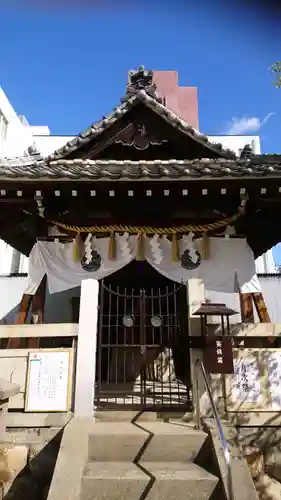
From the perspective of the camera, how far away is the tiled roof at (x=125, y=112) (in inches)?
373

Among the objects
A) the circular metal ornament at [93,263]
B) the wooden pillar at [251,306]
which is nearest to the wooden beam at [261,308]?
the wooden pillar at [251,306]

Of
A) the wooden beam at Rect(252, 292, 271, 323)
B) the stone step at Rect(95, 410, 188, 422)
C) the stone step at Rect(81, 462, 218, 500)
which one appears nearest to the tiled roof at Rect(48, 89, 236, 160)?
the wooden beam at Rect(252, 292, 271, 323)

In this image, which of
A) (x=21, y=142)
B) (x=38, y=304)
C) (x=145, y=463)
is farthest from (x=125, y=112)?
(x=21, y=142)

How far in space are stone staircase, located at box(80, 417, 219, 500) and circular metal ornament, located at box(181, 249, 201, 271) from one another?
331cm

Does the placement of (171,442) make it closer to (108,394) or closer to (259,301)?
(108,394)

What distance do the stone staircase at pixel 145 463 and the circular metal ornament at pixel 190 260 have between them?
3.31 m

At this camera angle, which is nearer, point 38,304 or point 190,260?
point 190,260

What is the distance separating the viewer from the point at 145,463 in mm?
5016

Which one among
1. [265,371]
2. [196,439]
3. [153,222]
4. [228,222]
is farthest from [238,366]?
[153,222]

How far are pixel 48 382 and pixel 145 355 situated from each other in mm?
2316

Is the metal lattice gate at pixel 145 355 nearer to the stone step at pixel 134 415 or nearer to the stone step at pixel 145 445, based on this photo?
the stone step at pixel 134 415

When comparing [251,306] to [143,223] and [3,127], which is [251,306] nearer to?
[143,223]

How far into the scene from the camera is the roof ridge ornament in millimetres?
10023

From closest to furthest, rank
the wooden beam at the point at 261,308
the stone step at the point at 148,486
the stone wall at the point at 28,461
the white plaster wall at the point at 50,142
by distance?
the stone step at the point at 148,486 < the stone wall at the point at 28,461 < the wooden beam at the point at 261,308 < the white plaster wall at the point at 50,142
